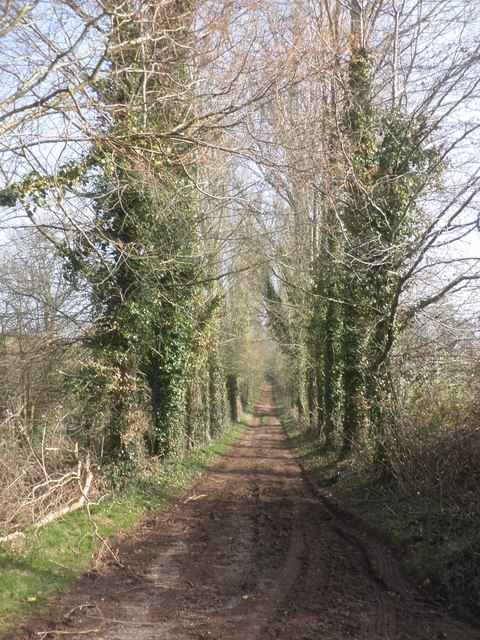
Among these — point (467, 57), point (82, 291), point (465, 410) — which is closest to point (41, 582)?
point (465, 410)

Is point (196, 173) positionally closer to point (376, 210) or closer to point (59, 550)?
point (376, 210)

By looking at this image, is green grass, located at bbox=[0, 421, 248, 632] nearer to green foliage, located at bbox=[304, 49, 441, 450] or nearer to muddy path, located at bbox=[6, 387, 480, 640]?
muddy path, located at bbox=[6, 387, 480, 640]

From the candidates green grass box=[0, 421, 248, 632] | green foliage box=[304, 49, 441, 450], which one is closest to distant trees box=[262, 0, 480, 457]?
green foliage box=[304, 49, 441, 450]

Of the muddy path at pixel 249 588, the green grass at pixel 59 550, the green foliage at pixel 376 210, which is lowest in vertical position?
the muddy path at pixel 249 588

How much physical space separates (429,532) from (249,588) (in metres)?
2.86

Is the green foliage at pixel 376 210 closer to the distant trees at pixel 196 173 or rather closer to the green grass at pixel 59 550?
the distant trees at pixel 196 173

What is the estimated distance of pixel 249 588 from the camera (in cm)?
715

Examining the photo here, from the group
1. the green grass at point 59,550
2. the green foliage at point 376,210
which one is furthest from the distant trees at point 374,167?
the green grass at point 59,550

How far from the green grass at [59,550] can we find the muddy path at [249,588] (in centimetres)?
28

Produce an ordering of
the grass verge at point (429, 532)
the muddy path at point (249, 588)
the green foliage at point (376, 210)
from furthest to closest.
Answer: the green foliage at point (376, 210), the grass verge at point (429, 532), the muddy path at point (249, 588)

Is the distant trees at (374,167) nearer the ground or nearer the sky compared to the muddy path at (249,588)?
nearer the sky

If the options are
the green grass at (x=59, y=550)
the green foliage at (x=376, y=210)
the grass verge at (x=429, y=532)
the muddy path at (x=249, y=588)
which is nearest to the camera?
the muddy path at (x=249, y=588)

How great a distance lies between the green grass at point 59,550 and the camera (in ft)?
21.5

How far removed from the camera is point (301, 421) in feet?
116
